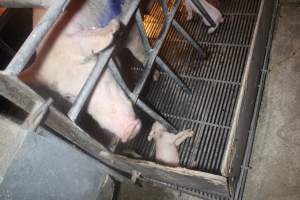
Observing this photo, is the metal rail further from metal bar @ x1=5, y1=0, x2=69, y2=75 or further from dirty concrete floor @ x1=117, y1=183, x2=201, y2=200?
dirty concrete floor @ x1=117, y1=183, x2=201, y2=200

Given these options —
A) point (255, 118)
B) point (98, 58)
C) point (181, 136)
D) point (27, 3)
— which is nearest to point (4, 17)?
point (27, 3)

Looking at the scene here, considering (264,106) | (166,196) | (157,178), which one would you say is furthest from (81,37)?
(264,106)

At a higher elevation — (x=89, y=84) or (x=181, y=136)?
(x=89, y=84)

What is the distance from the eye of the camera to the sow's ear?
1.86 meters

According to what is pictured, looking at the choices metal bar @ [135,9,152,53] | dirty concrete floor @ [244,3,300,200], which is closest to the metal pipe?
metal bar @ [135,9,152,53]

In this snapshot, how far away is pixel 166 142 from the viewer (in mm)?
2836

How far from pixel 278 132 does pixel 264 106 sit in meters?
0.32

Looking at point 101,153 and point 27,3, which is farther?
point 101,153

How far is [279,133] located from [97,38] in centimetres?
213

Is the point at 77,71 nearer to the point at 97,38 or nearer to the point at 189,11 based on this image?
the point at 97,38

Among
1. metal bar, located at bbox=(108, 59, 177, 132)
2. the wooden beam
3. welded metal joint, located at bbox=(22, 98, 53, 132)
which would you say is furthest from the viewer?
metal bar, located at bbox=(108, 59, 177, 132)

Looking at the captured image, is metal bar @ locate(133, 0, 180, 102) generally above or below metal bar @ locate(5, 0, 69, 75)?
below

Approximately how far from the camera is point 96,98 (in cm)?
223

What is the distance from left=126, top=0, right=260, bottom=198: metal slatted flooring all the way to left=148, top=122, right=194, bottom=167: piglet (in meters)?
0.10
